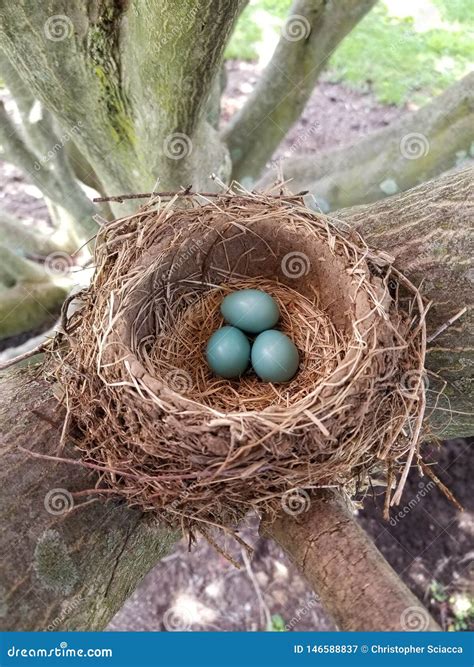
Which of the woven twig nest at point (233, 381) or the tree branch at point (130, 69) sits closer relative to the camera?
the woven twig nest at point (233, 381)

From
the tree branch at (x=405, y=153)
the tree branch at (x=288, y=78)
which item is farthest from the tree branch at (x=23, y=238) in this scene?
the tree branch at (x=405, y=153)

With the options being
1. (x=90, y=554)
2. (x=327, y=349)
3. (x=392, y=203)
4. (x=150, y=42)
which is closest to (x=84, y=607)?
(x=90, y=554)

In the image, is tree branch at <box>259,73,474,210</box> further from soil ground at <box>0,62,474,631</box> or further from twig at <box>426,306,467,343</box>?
soil ground at <box>0,62,474,631</box>

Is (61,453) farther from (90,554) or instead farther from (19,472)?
(90,554)

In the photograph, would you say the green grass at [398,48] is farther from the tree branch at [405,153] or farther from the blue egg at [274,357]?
the blue egg at [274,357]

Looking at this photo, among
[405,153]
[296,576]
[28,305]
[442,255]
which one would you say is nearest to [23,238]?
[28,305]

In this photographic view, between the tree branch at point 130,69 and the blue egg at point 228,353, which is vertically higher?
the tree branch at point 130,69
